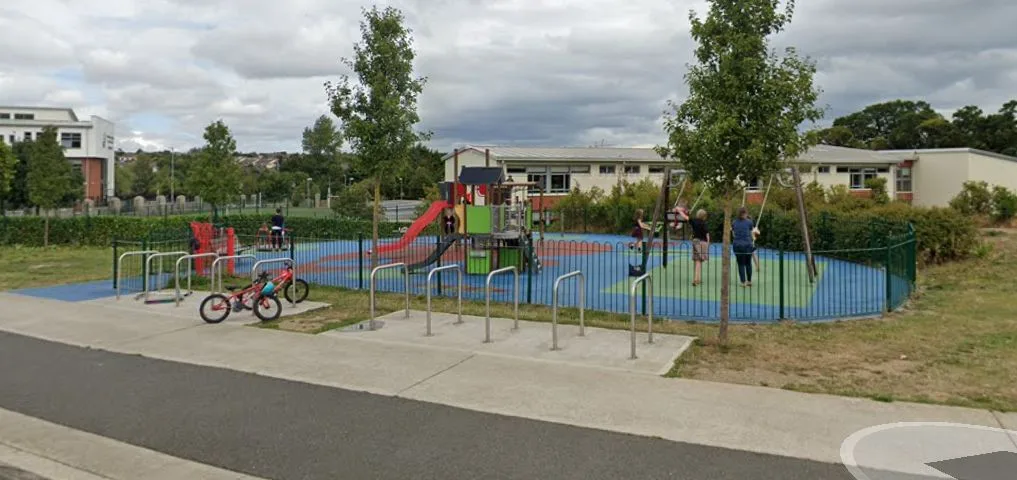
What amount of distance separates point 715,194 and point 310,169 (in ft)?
283

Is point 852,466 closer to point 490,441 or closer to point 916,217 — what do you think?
point 490,441

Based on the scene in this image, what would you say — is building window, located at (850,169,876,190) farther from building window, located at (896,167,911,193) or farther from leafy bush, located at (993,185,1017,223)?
leafy bush, located at (993,185,1017,223)

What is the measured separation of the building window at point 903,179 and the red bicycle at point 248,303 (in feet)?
162

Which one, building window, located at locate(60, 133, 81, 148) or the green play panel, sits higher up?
building window, located at locate(60, 133, 81, 148)

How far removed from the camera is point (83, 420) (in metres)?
6.12

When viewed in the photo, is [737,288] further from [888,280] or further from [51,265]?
[51,265]

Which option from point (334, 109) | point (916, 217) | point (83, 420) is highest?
point (334, 109)

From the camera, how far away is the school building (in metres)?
44.4

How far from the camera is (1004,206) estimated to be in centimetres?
2812

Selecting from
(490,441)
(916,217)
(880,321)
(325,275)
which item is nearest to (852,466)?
(490,441)

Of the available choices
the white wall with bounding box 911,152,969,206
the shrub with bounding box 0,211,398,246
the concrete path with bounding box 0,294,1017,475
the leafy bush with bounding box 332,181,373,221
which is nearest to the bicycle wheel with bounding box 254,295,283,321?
the concrete path with bounding box 0,294,1017,475

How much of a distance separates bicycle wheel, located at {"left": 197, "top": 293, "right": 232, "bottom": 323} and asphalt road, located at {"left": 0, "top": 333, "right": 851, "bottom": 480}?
2.88 metres

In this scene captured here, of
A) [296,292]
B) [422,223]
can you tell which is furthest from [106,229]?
[296,292]

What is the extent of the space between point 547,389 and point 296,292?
23.1ft
